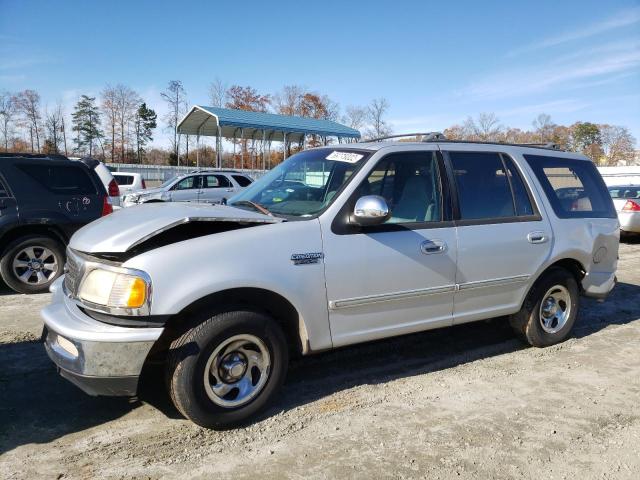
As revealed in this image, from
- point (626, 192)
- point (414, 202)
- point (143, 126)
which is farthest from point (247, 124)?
point (143, 126)

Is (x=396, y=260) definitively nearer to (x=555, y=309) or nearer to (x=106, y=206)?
(x=555, y=309)

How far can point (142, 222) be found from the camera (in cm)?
323

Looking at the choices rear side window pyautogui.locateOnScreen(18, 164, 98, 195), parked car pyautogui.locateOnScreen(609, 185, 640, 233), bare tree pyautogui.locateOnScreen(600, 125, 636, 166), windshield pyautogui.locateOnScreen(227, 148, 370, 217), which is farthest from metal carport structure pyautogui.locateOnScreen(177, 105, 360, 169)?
bare tree pyautogui.locateOnScreen(600, 125, 636, 166)

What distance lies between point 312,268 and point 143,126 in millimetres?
65448

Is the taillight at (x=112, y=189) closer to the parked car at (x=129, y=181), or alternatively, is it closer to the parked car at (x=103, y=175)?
the parked car at (x=103, y=175)

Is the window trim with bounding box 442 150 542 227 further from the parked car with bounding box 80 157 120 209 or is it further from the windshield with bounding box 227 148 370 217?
the parked car with bounding box 80 157 120 209

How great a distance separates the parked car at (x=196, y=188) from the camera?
16656mm

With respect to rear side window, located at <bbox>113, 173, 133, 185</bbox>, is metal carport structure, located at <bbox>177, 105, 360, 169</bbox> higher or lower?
higher

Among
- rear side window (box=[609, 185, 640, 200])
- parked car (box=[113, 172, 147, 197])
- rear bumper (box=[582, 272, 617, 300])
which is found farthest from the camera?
parked car (box=[113, 172, 147, 197])

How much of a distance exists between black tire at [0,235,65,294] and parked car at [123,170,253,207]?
9.76m

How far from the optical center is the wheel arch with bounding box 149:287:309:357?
10.1 feet

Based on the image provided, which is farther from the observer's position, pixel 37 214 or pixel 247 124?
Answer: pixel 247 124

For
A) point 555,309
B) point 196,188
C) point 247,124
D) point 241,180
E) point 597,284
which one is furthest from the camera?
point 247,124

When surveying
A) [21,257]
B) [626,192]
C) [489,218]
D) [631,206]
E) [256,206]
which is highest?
[626,192]
